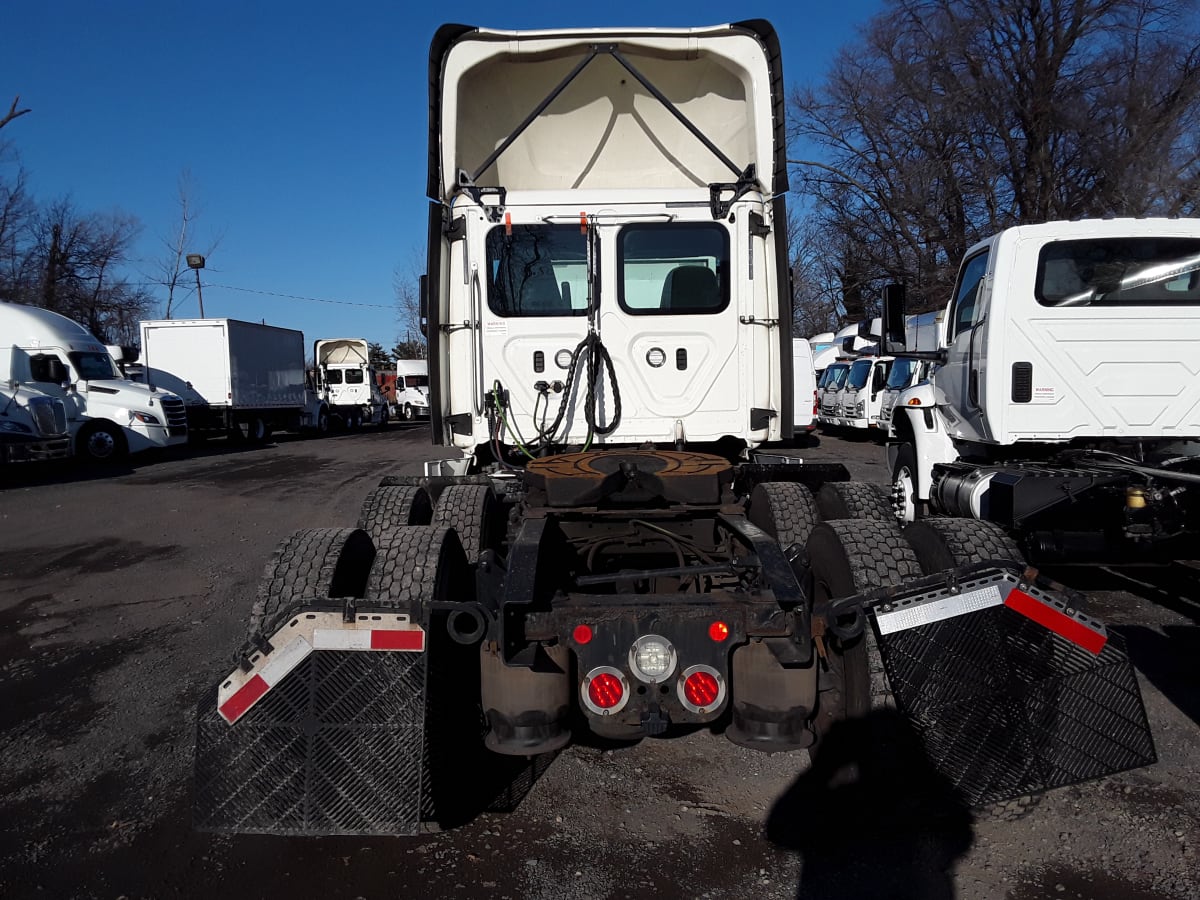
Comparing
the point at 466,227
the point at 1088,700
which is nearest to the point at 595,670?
the point at 1088,700

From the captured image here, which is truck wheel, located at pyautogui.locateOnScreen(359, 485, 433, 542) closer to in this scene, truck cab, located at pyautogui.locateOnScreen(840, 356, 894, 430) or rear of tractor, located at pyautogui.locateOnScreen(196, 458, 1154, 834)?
rear of tractor, located at pyautogui.locateOnScreen(196, 458, 1154, 834)

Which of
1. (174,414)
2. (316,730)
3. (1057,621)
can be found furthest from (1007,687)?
(174,414)

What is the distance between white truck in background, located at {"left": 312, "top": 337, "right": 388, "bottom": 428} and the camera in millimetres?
33562

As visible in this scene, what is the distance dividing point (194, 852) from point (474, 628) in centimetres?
142

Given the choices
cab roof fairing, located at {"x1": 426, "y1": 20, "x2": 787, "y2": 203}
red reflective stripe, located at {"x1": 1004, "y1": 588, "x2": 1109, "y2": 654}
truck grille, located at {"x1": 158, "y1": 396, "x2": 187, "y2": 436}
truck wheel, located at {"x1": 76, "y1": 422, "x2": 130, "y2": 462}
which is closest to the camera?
red reflective stripe, located at {"x1": 1004, "y1": 588, "x2": 1109, "y2": 654}

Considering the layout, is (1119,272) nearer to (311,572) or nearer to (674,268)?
(674,268)

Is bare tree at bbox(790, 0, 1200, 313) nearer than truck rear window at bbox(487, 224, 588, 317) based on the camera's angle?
No

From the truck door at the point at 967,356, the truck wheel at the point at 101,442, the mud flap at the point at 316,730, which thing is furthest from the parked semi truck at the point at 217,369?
the mud flap at the point at 316,730

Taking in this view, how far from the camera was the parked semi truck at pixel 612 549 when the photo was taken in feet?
9.02

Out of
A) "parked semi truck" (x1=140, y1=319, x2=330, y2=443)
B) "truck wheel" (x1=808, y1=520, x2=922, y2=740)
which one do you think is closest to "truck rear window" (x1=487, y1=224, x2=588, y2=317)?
"truck wheel" (x1=808, y1=520, x2=922, y2=740)

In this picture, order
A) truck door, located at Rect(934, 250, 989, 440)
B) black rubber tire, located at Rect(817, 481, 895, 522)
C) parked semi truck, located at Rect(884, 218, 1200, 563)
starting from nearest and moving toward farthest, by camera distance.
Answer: black rubber tire, located at Rect(817, 481, 895, 522), parked semi truck, located at Rect(884, 218, 1200, 563), truck door, located at Rect(934, 250, 989, 440)

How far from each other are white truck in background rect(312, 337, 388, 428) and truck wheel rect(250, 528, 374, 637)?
30288mm

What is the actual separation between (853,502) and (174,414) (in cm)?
1919

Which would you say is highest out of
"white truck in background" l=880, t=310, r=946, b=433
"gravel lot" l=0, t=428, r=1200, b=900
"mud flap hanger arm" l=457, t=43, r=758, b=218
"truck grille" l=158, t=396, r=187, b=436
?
"mud flap hanger arm" l=457, t=43, r=758, b=218
